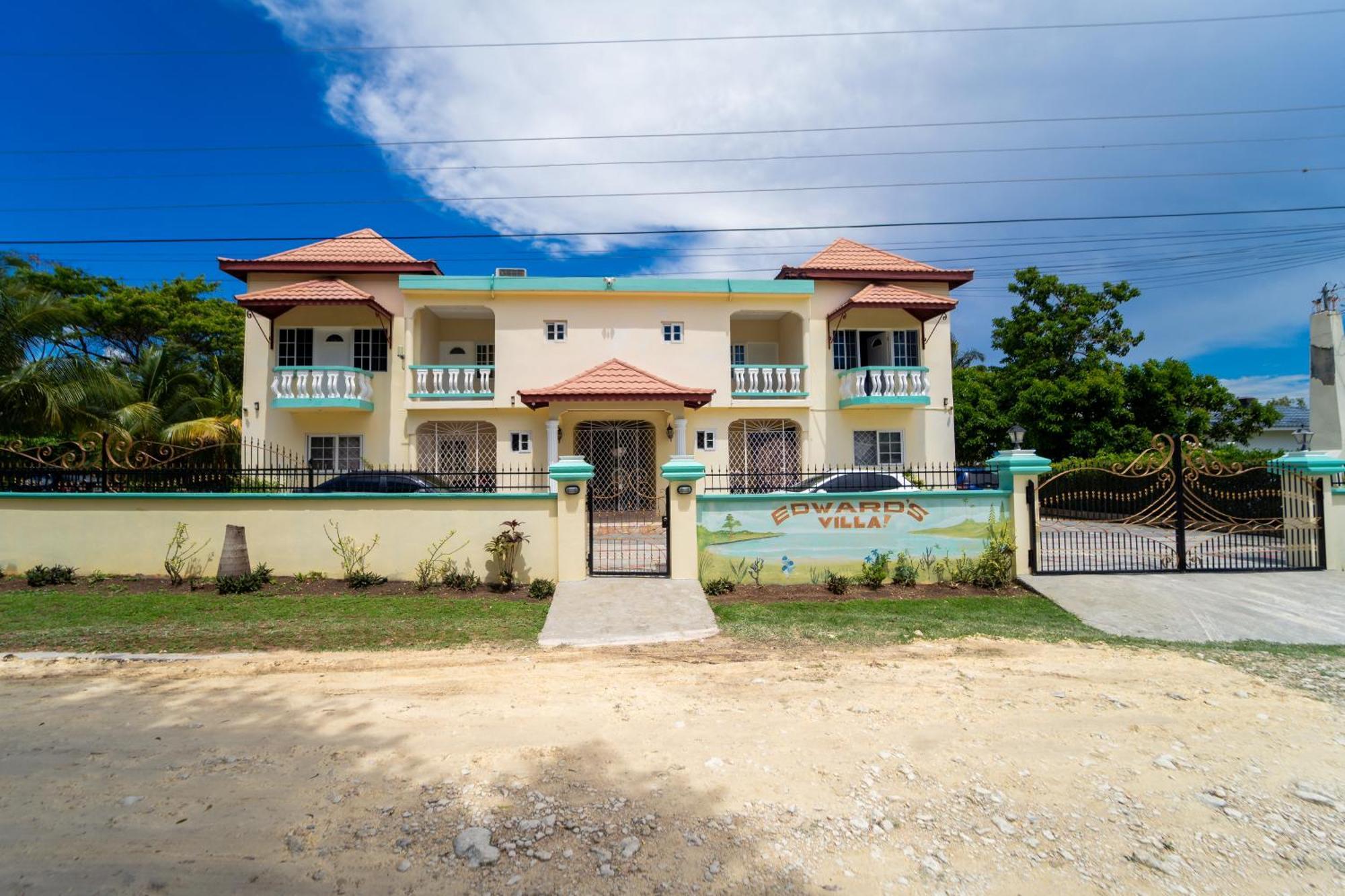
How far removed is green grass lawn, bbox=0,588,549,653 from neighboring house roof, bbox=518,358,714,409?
26.3 feet

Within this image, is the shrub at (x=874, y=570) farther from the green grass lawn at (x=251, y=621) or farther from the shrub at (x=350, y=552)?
→ the shrub at (x=350, y=552)

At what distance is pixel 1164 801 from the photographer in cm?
342

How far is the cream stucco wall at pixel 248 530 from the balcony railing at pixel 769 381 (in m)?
9.96

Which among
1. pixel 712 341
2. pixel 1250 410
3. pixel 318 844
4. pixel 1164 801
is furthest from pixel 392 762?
pixel 1250 410

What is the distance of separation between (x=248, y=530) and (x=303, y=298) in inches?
384

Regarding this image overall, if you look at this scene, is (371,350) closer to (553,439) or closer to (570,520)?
(553,439)

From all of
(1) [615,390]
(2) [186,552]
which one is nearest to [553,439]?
(1) [615,390]

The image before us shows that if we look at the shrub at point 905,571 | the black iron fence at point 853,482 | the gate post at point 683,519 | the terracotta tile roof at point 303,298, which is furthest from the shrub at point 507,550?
the terracotta tile roof at point 303,298

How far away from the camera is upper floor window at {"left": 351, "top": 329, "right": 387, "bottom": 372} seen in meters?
17.9

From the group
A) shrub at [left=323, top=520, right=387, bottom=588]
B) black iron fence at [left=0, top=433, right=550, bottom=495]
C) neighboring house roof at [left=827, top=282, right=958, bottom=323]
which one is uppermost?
neighboring house roof at [left=827, top=282, right=958, bottom=323]

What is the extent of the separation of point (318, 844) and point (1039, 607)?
823 centimetres

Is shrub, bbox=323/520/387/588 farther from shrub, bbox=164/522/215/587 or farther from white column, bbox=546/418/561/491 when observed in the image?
white column, bbox=546/418/561/491

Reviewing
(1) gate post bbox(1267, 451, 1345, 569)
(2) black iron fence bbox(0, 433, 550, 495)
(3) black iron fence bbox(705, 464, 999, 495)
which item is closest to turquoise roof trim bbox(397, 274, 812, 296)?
(3) black iron fence bbox(705, 464, 999, 495)

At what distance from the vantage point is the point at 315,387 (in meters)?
16.7
